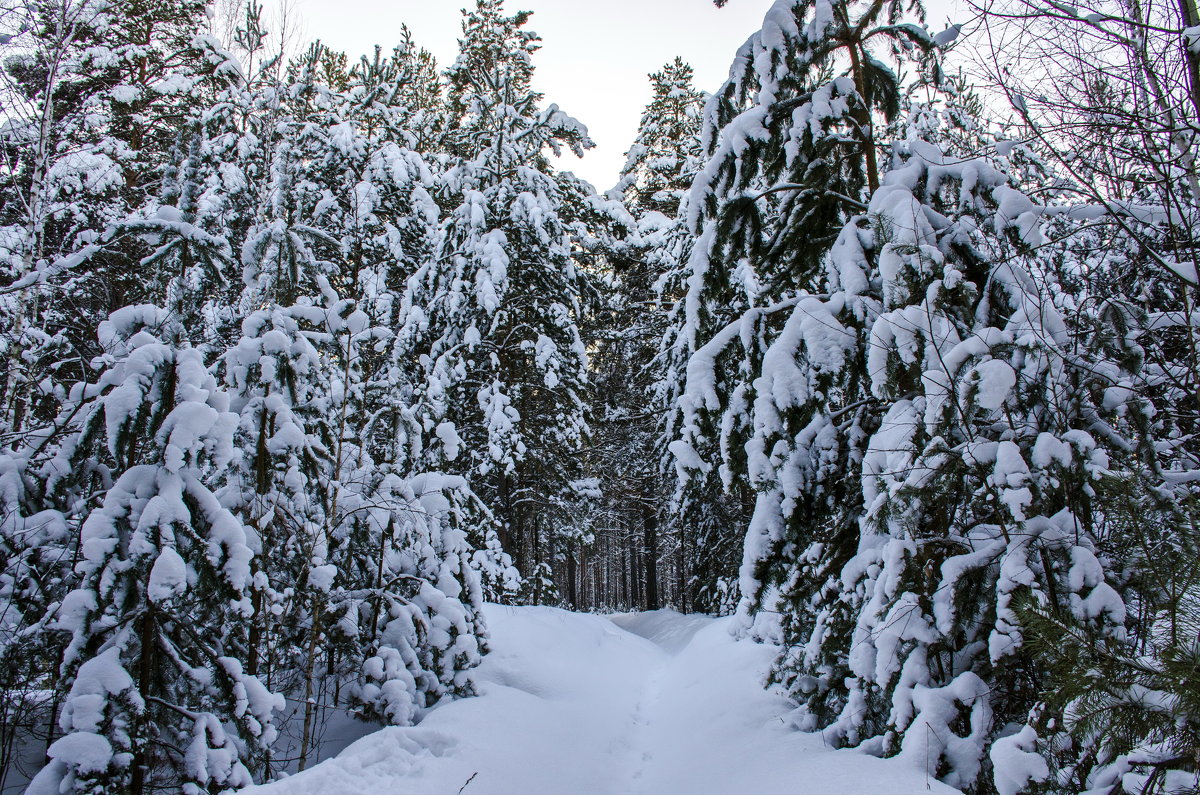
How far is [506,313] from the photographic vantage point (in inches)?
476

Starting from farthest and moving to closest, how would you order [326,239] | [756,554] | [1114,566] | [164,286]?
[326,239] < [756,554] < [164,286] < [1114,566]

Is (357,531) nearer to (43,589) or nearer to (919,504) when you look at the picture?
(43,589)

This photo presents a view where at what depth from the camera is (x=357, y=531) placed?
5.45 metres

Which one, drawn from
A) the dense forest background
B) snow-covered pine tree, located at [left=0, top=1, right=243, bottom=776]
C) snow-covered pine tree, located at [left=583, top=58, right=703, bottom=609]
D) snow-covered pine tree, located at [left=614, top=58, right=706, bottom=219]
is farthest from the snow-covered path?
snow-covered pine tree, located at [left=614, top=58, right=706, bottom=219]

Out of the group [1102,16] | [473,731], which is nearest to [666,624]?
[473,731]

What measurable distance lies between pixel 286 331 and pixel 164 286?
32.0 inches

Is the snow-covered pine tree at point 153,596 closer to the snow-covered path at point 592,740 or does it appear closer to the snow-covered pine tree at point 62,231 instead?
the snow-covered pine tree at point 62,231

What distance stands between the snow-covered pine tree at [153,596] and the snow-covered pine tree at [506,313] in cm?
767

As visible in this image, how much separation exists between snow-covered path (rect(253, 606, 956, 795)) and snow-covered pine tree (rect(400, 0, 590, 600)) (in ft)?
14.7

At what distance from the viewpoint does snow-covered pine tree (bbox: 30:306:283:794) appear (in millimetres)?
2727

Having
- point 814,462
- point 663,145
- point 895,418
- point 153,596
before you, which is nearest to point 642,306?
point 663,145

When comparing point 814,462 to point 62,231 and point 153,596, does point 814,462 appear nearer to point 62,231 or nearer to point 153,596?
point 153,596

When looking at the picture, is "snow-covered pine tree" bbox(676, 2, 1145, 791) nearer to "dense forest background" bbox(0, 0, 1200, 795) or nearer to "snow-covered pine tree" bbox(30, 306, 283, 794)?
"dense forest background" bbox(0, 0, 1200, 795)

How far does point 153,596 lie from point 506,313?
9.64 m
